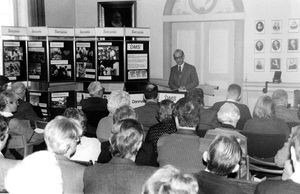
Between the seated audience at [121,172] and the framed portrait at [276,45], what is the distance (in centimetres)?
689

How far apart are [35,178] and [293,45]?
25.6 feet

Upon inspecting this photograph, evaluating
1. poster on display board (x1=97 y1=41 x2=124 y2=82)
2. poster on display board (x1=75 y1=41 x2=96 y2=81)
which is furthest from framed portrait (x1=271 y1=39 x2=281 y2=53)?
poster on display board (x1=75 y1=41 x2=96 y2=81)

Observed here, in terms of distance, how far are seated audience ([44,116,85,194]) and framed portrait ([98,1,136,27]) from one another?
8.12 metres

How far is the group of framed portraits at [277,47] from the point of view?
963 centimetres

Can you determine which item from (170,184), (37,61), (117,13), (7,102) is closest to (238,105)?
(7,102)

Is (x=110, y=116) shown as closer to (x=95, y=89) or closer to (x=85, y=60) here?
(x=95, y=89)

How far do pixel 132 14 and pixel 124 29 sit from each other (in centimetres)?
178

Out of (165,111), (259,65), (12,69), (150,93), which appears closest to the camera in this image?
(165,111)

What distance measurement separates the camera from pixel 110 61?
9.83m

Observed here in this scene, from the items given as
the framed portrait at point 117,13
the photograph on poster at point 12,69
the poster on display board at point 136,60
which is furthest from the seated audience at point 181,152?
the framed portrait at point 117,13

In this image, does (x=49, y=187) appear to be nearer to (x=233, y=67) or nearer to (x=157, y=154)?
(x=157, y=154)

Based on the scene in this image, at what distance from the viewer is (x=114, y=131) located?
373 cm

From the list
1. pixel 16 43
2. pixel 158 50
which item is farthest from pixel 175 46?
pixel 16 43

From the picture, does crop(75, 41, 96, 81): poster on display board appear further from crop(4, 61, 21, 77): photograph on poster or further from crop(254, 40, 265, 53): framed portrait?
crop(254, 40, 265, 53): framed portrait
